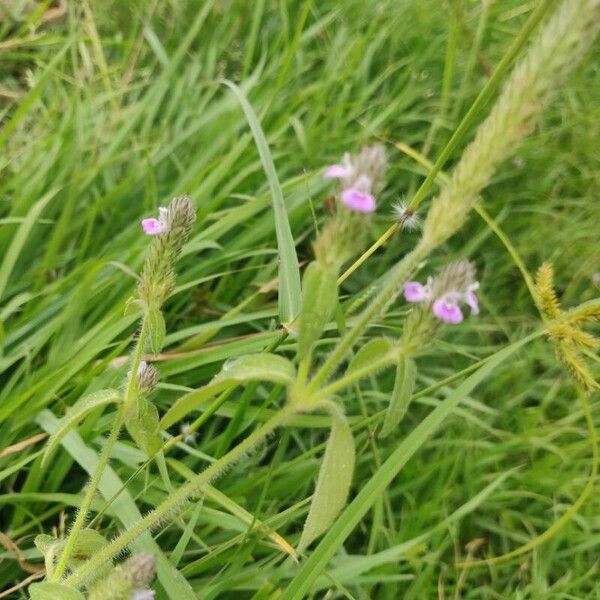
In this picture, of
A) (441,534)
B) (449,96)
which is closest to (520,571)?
(441,534)

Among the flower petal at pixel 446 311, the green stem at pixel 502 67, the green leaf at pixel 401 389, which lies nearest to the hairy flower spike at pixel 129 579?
the green leaf at pixel 401 389

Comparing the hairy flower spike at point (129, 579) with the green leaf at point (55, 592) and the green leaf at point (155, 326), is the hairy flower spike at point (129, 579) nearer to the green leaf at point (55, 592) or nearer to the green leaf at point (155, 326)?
the green leaf at point (55, 592)

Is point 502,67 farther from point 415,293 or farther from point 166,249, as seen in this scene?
point 166,249

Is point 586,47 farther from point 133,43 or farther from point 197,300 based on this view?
point 133,43

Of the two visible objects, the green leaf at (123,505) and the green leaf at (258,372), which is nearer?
the green leaf at (258,372)

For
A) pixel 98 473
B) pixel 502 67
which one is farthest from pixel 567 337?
pixel 98 473

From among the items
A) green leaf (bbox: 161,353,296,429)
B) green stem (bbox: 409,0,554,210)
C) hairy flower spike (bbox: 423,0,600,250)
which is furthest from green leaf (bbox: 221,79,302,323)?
hairy flower spike (bbox: 423,0,600,250)
